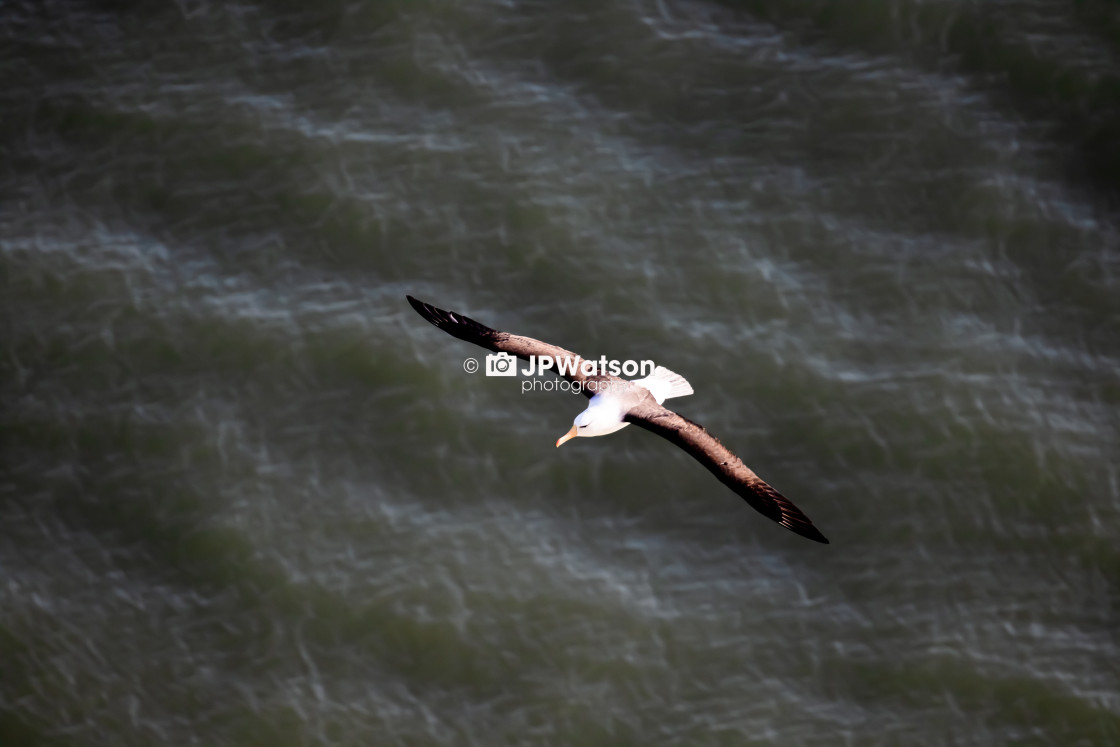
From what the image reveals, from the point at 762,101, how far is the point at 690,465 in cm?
738

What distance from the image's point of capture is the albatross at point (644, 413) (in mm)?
19156

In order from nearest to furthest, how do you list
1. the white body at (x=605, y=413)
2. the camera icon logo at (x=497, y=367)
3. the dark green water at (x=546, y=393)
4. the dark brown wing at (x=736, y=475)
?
the dark brown wing at (x=736, y=475), the white body at (x=605, y=413), the dark green water at (x=546, y=393), the camera icon logo at (x=497, y=367)

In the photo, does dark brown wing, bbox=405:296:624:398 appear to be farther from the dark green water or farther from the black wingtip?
the dark green water

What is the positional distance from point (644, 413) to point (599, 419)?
82cm

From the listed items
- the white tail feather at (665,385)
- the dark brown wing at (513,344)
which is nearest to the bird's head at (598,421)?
the dark brown wing at (513,344)

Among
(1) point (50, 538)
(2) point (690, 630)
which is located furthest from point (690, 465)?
(1) point (50, 538)

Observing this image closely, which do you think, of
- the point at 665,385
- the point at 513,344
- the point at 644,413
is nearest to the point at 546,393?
the point at 665,385

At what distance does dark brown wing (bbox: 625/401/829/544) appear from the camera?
19094 millimetres

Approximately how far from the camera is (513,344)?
2100 cm

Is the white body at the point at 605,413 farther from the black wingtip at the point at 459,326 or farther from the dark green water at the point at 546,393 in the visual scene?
the dark green water at the point at 546,393

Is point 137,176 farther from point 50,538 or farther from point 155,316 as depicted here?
point 50,538

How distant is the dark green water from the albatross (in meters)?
3.28

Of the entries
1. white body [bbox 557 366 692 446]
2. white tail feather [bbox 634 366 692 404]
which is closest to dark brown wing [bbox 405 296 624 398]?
white body [bbox 557 366 692 446]

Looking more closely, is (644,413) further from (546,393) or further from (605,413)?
(546,393)
